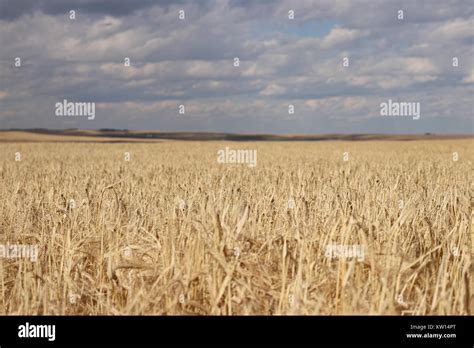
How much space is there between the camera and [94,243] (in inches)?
196

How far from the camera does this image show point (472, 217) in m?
5.20

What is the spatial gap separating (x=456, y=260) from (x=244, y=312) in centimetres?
168

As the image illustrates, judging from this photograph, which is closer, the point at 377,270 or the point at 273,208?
the point at 377,270
